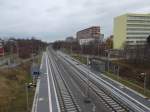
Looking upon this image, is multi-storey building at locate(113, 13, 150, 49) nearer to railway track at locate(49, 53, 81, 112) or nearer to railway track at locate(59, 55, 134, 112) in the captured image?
railway track at locate(59, 55, 134, 112)

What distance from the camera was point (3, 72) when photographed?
183 feet

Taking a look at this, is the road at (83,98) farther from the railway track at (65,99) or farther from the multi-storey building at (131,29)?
the multi-storey building at (131,29)

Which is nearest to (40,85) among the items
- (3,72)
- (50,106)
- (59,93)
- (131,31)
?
(59,93)

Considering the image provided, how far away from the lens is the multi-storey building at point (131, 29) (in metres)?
132

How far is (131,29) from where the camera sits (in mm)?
133250

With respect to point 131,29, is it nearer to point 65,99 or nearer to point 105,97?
point 105,97

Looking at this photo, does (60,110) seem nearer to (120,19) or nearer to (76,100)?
(76,100)

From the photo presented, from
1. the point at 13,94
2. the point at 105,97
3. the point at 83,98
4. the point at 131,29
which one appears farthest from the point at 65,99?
the point at 131,29

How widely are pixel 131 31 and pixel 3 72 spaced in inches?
3552

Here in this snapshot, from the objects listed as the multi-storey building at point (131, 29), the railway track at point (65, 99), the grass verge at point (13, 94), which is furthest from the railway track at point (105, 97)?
the multi-storey building at point (131, 29)

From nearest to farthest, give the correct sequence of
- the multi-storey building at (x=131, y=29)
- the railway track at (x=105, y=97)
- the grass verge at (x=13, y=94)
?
1. the railway track at (x=105, y=97)
2. the grass verge at (x=13, y=94)
3. the multi-storey building at (x=131, y=29)

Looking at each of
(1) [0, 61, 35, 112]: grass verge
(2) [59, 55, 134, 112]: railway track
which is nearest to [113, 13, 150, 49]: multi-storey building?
(1) [0, 61, 35, 112]: grass verge

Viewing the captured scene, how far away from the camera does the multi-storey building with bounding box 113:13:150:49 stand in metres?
132

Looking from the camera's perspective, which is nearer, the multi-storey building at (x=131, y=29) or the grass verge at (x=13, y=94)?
the grass verge at (x=13, y=94)
